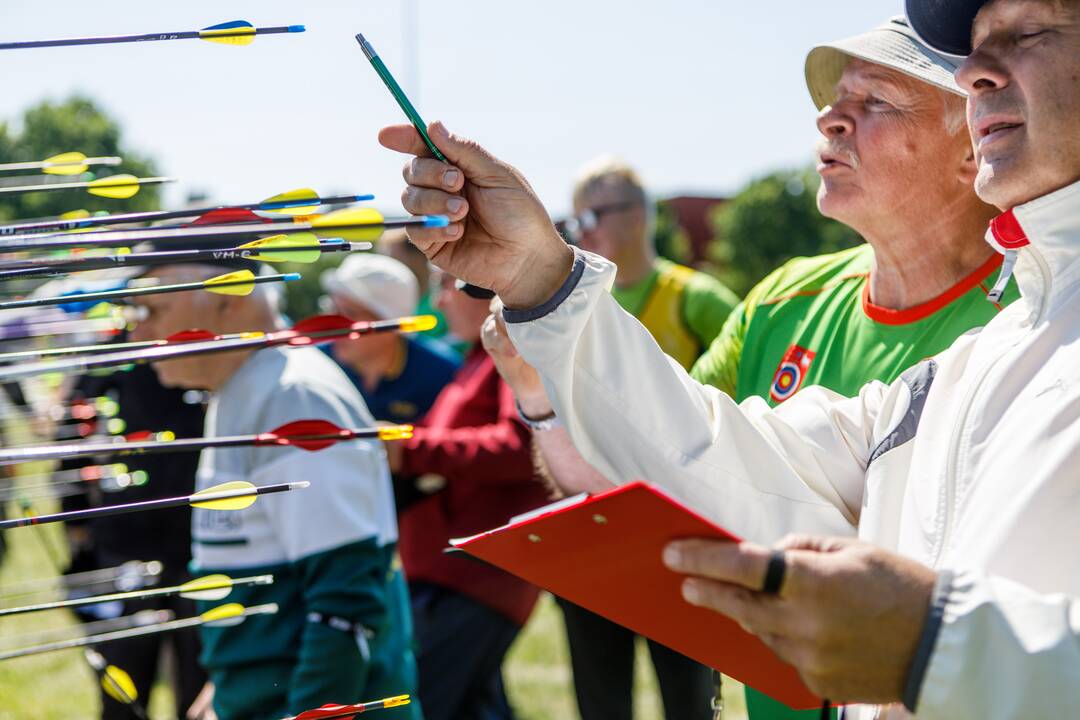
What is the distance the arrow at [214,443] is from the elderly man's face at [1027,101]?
0.82 meters

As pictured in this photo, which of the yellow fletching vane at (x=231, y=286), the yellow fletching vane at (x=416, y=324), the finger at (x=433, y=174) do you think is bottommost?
the yellow fletching vane at (x=416, y=324)

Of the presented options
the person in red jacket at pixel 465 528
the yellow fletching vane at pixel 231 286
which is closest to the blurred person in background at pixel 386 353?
the person in red jacket at pixel 465 528

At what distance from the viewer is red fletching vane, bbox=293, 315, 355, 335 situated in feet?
4.58

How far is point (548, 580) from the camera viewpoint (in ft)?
4.01

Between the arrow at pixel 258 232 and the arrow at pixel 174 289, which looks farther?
the arrow at pixel 174 289

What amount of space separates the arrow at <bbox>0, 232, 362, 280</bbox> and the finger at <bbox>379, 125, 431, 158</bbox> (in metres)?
0.16

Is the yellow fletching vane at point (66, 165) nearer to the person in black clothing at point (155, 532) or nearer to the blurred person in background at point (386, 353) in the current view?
the person in black clothing at point (155, 532)

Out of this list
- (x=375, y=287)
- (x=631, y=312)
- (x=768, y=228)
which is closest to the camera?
(x=631, y=312)

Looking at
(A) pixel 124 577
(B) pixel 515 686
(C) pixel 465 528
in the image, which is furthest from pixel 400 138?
(B) pixel 515 686

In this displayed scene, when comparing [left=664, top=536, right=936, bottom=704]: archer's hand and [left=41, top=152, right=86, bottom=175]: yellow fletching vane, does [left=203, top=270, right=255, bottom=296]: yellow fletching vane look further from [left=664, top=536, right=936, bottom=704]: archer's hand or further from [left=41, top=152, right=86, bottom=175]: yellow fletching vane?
[left=664, top=536, right=936, bottom=704]: archer's hand

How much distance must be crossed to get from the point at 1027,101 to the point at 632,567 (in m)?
0.77

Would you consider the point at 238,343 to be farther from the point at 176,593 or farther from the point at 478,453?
the point at 478,453

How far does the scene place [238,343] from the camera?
1275 millimetres

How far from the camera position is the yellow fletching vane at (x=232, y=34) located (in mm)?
1234
